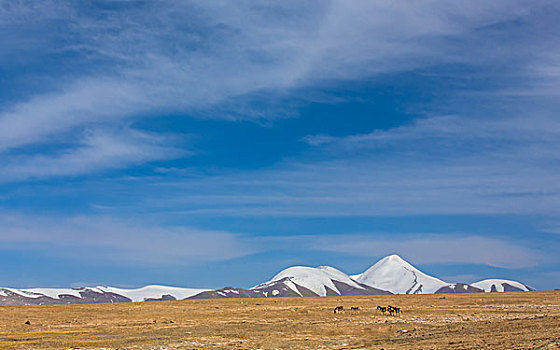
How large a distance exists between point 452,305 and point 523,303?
936 centimetres

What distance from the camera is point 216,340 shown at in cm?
4019

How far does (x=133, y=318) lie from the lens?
6144 cm

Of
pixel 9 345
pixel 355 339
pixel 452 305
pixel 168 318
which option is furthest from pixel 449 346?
pixel 452 305

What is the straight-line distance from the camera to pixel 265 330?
47188 mm

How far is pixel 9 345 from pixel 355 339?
2167cm

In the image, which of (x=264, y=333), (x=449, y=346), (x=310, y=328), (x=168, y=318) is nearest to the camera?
(x=449, y=346)

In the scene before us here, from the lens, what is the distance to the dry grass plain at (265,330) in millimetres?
36000

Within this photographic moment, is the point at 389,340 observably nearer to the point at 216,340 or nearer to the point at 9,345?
the point at 216,340

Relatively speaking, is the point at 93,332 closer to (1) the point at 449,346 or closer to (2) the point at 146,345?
(2) the point at 146,345

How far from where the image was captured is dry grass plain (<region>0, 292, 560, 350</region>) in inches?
1417

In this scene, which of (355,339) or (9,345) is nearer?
(9,345)

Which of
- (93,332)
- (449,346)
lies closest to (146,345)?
(93,332)

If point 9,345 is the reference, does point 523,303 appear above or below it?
above

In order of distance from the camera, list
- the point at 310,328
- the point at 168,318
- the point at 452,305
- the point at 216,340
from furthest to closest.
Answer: the point at 452,305, the point at 168,318, the point at 310,328, the point at 216,340
